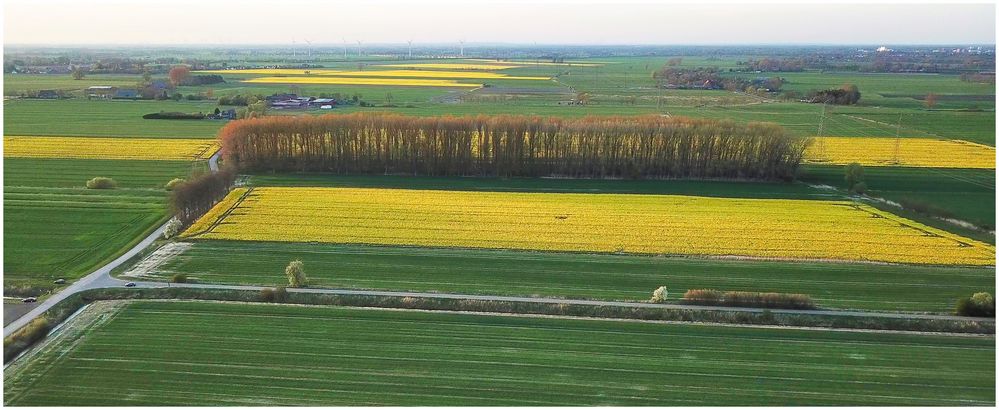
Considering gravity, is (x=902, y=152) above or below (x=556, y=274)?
above

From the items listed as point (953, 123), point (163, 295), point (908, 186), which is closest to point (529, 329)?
point (163, 295)

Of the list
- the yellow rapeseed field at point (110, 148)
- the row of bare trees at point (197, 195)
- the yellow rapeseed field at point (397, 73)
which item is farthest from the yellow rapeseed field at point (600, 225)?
the yellow rapeseed field at point (397, 73)

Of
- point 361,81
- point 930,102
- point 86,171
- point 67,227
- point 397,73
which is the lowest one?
point 67,227

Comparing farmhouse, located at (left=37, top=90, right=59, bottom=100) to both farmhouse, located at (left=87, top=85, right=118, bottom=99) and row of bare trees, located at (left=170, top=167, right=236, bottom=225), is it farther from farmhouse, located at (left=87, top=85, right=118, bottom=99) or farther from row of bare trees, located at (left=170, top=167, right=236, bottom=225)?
row of bare trees, located at (left=170, top=167, right=236, bottom=225)

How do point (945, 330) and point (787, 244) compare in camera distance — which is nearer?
point (945, 330)

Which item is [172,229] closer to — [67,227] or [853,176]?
[67,227]

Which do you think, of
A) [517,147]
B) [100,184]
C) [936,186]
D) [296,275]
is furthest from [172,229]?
[936,186]

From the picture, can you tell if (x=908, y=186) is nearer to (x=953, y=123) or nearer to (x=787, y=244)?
(x=787, y=244)
